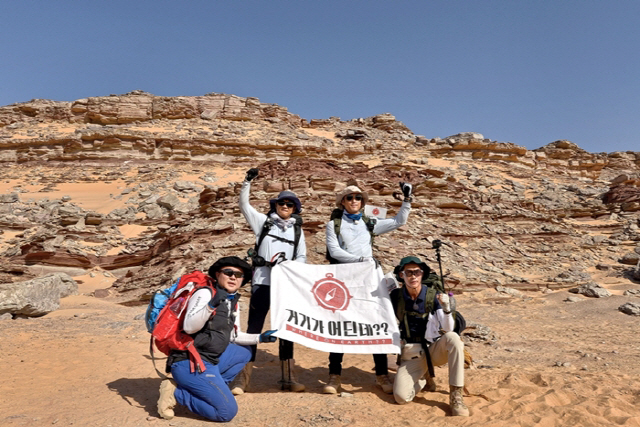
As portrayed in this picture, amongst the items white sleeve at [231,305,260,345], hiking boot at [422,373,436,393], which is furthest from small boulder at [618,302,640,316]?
white sleeve at [231,305,260,345]

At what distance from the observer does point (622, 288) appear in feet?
35.8

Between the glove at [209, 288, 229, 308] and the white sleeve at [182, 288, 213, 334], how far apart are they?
0.36 ft

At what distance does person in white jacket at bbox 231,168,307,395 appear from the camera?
4.25m

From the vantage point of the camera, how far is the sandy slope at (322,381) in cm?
335

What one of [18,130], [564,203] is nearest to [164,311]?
[564,203]

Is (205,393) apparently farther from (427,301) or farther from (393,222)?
(393,222)

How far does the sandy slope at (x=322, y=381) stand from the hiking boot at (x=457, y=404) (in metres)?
0.09

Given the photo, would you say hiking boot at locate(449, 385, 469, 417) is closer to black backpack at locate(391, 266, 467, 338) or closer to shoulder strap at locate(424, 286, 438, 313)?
black backpack at locate(391, 266, 467, 338)

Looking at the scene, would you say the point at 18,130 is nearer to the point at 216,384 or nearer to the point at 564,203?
the point at 216,384

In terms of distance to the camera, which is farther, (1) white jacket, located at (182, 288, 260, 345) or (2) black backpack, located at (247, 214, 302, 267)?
(2) black backpack, located at (247, 214, 302, 267)

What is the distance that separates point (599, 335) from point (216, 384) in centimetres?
689

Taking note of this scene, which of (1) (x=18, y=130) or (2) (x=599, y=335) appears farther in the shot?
(1) (x=18, y=130)

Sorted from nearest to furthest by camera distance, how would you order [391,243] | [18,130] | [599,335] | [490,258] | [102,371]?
[102,371], [599,335], [391,243], [490,258], [18,130]

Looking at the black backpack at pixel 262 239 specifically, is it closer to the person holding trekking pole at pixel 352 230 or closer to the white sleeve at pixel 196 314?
the person holding trekking pole at pixel 352 230
